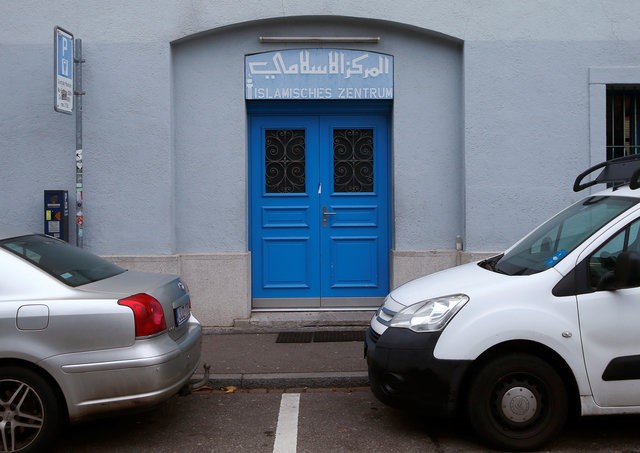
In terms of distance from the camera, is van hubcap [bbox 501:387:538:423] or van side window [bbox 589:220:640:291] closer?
van side window [bbox 589:220:640:291]

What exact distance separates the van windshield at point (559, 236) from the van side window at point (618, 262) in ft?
0.46

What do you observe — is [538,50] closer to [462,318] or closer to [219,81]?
[219,81]

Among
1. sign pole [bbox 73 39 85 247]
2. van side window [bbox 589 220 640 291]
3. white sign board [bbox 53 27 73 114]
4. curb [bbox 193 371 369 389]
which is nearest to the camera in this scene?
van side window [bbox 589 220 640 291]

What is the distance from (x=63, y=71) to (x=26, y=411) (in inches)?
173

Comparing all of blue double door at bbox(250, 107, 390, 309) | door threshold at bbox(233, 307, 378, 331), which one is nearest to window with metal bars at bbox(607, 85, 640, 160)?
blue double door at bbox(250, 107, 390, 309)

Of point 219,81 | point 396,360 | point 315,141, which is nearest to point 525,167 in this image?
point 315,141

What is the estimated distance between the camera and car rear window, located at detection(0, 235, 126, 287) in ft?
15.8

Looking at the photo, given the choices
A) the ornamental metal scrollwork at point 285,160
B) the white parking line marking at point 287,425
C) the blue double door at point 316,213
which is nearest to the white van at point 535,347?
the white parking line marking at point 287,425

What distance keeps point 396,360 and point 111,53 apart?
5.68 metres

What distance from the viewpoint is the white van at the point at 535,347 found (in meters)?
4.50

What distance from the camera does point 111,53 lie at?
27.5ft

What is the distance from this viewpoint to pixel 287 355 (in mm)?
7234

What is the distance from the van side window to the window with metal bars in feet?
14.5

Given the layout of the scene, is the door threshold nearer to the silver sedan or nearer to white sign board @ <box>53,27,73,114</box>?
white sign board @ <box>53,27,73,114</box>
